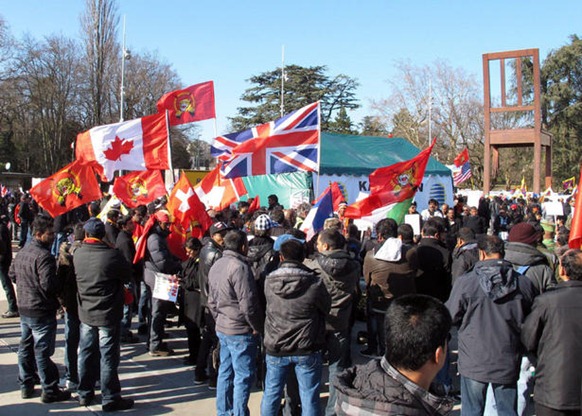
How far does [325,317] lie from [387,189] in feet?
14.2

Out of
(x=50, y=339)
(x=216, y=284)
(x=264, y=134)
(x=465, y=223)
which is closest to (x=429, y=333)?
(x=216, y=284)

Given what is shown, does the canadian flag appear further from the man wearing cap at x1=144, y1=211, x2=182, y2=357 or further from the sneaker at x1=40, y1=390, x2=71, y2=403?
the sneaker at x1=40, y1=390, x2=71, y2=403

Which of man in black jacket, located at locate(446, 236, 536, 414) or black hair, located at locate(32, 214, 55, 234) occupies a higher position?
black hair, located at locate(32, 214, 55, 234)

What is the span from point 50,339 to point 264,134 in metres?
4.98

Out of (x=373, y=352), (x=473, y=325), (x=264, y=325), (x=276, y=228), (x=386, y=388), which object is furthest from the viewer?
(x=276, y=228)

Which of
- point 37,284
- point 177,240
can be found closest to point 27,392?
Answer: point 37,284

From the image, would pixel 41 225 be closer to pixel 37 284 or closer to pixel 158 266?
pixel 37 284

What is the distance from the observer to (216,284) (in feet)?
15.4

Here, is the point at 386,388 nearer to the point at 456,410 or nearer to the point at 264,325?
the point at 264,325

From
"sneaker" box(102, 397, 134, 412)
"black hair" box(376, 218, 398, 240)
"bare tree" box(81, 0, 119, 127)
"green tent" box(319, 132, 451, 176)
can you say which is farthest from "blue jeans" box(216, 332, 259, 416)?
"bare tree" box(81, 0, 119, 127)

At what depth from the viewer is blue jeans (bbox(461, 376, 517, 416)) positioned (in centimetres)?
395

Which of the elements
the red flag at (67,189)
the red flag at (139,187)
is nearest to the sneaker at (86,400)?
the red flag at (67,189)

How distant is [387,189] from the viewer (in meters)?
8.50

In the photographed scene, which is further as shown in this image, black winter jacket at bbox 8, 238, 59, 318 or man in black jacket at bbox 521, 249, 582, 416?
black winter jacket at bbox 8, 238, 59, 318
